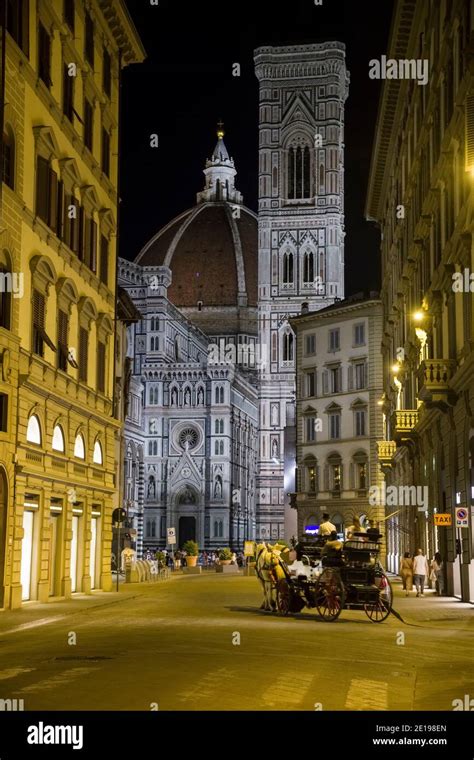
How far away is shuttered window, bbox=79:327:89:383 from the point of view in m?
40.6

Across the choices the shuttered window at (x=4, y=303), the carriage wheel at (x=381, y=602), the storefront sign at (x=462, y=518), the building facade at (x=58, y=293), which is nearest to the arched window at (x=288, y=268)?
the building facade at (x=58, y=293)

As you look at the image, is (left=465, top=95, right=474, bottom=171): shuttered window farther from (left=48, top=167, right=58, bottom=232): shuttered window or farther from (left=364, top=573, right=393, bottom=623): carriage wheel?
(left=48, top=167, right=58, bottom=232): shuttered window

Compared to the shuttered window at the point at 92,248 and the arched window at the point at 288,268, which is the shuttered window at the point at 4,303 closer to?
the shuttered window at the point at 92,248

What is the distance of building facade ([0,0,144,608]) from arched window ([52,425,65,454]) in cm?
7

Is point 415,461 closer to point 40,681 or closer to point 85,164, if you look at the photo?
point 85,164

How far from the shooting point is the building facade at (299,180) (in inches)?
5305

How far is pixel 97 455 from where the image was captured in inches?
1711

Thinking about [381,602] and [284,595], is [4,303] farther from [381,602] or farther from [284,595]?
[381,602]

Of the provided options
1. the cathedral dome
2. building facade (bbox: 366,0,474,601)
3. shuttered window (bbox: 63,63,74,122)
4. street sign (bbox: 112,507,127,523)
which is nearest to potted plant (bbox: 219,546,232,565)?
building facade (bbox: 366,0,474,601)

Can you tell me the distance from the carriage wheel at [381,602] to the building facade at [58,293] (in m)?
9.59

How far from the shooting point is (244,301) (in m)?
179

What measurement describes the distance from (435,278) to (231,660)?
24536 mm

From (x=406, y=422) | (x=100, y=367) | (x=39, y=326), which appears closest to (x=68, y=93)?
(x=39, y=326)
